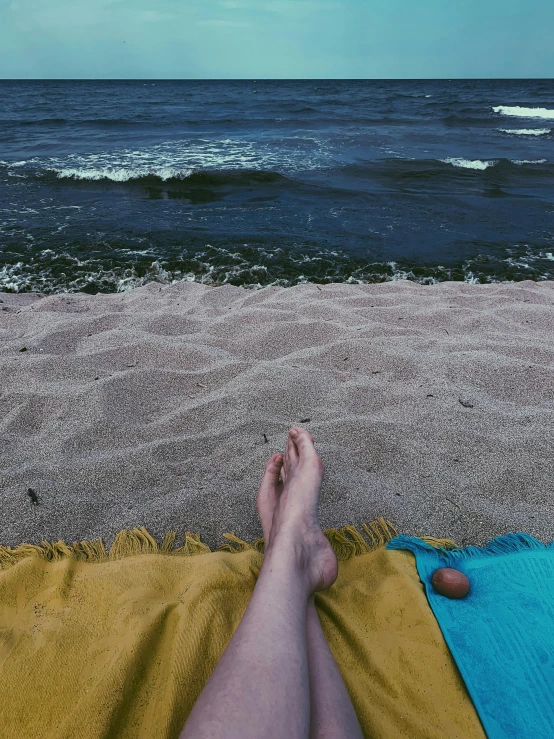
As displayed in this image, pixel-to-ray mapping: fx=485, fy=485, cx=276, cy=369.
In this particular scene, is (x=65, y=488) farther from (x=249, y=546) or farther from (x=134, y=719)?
(x=134, y=719)

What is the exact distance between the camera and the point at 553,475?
1.83 metres

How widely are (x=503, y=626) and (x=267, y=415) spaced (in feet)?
4.03

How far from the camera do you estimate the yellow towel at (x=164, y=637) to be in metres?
1.03

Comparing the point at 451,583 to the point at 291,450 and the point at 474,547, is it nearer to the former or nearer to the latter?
the point at 474,547

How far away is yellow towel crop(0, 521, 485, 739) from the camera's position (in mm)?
1027

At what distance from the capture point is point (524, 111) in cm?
2009

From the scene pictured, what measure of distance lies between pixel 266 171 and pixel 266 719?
27.9 ft

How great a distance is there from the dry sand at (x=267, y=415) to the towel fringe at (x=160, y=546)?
6cm

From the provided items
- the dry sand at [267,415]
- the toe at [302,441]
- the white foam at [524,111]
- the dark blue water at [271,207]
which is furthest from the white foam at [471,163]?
the white foam at [524,111]

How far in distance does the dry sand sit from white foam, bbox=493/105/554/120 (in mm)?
20268

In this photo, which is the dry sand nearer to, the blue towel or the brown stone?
the blue towel

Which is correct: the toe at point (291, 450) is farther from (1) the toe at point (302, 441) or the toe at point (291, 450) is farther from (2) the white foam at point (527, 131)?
(2) the white foam at point (527, 131)

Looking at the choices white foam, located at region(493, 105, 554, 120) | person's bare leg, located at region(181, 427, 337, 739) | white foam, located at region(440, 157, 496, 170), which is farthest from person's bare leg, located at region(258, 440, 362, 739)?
white foam, located at region(493, 105, 554, 120)

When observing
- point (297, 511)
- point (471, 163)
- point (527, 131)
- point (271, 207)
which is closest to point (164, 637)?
point (297, 511)
